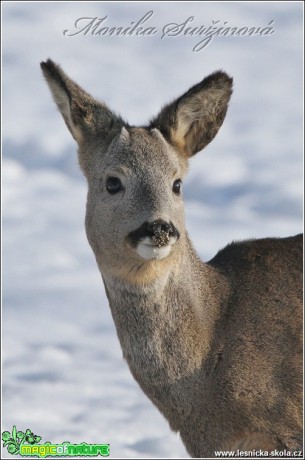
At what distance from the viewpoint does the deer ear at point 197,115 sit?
39.7 feet

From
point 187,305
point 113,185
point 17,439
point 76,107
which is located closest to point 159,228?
point 113,185

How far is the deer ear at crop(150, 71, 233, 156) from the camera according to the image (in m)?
12.1

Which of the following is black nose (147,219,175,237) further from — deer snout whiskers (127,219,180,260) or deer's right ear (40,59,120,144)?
deer's right ear (40,59,120,144)

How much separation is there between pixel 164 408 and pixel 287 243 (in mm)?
2722

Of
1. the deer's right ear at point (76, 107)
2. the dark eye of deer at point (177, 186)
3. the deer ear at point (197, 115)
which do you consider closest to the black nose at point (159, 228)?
the dark eye of deer at point (177, 186)

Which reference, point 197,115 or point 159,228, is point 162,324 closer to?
point 159,228

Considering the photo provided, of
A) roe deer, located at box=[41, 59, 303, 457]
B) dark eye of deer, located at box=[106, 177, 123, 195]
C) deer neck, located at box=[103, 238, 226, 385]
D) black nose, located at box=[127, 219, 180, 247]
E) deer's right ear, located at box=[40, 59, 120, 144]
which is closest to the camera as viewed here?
black nose, located at box=[127, 219, 180, 247]

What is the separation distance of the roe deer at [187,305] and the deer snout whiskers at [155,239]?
0.01 metres

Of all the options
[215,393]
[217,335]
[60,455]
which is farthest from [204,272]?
[60,455]

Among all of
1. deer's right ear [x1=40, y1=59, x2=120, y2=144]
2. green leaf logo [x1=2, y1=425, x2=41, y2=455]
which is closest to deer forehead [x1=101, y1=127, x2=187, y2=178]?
deer's right ear [x1=40, y1=59, x2=120, y2=144]

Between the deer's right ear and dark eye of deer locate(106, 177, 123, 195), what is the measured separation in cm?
103

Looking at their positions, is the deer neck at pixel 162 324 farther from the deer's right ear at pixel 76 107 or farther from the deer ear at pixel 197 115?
the deer's right ear at pixel 76 107

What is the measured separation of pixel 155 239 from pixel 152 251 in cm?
15

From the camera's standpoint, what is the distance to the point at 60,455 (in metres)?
11.5
